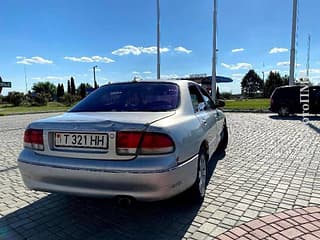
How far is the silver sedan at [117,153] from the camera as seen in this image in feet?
8.21

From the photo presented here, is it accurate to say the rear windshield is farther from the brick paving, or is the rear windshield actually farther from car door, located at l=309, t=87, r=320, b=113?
car door, located at l=309, t=87, r=320, b=113

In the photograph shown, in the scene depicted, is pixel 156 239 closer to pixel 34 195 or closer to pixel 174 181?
pixel 174 181

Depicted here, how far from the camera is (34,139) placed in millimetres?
2928

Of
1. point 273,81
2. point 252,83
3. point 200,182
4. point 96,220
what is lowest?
point 96,220

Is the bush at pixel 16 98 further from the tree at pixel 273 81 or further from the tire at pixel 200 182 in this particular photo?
the tree at pixel 273 81

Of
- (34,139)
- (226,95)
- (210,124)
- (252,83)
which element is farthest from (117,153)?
(252,83)

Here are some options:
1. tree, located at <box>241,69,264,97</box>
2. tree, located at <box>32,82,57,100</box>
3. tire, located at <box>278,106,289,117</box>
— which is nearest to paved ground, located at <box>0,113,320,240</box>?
tire, located at <box>278,106,289,117</box>

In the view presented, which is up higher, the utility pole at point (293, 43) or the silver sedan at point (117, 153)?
Result: the utility pole at point (293, 43)

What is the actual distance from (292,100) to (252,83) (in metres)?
71.3

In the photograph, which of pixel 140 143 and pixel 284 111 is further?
pixel 284 111

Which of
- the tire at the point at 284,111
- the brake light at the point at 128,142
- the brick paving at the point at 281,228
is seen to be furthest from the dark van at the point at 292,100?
the brake light at the point at 128,142

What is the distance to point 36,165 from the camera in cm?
282

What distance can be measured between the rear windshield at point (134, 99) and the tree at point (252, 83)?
81.8 meters

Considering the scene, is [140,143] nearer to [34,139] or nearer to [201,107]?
[34,139]
